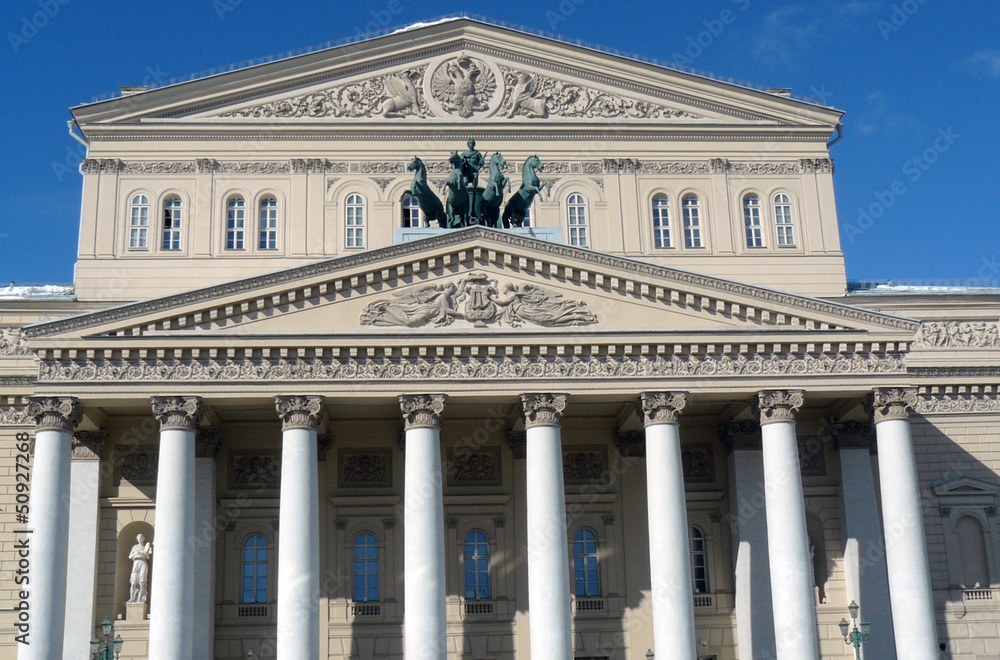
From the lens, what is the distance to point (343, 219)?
4238 cm

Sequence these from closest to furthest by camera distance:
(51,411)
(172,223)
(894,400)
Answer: (51,411)
(894,400)
(172,223)

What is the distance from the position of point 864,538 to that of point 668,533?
7953mm

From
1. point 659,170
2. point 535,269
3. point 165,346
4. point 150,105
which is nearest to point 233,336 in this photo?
point 165,346

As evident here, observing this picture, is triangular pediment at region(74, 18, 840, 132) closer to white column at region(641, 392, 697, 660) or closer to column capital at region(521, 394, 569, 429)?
column capital at region(521, 394, 569, 429)

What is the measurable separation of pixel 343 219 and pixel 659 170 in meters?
10.8

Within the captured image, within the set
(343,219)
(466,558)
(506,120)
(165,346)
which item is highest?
(506,120)

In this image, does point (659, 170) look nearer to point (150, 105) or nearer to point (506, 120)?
point (506, 120)

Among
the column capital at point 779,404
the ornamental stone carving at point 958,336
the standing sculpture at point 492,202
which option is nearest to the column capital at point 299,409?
the standing sculpture at point 492,202

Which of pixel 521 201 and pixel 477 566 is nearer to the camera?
pixel 521 201

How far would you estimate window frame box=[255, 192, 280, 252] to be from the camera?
138 feet

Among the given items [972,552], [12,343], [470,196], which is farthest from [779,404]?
[12,343]

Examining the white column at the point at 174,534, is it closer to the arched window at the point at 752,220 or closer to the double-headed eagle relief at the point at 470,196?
the double-headed eagle relief at the point at 470,196

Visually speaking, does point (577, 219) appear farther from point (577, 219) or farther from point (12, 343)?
point (12, 343)

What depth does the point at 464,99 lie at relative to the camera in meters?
43.3
